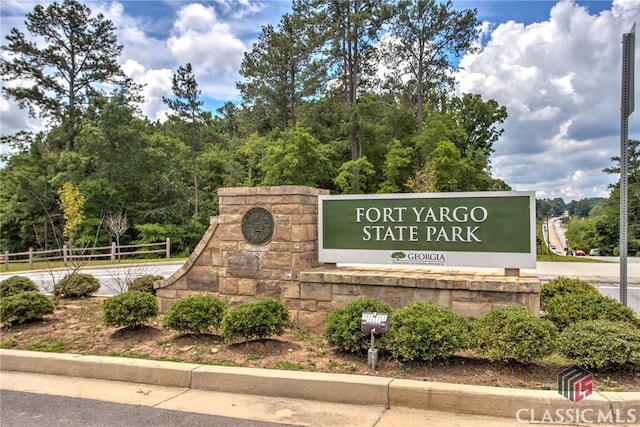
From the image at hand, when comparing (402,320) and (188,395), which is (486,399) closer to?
(402,320)

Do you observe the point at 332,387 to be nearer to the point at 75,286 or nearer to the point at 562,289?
the point at 562,289

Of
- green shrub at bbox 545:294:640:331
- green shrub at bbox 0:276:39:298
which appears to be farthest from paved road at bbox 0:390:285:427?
green shrub at bbox 0:276:39:298

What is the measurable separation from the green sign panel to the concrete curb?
2167 millimetres

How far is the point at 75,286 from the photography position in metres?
7.84

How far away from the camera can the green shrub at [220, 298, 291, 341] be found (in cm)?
470

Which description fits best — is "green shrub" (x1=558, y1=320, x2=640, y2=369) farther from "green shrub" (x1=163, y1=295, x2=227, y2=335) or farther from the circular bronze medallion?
the circular bronze medallion

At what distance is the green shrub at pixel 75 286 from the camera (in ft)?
25.2

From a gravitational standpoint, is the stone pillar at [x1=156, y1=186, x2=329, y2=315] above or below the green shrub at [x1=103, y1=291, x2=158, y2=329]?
above

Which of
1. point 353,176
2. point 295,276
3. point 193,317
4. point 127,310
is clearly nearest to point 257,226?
point 295,276

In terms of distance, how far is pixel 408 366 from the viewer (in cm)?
406

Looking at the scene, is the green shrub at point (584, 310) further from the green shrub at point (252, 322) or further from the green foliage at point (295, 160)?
the green foliage at point (295, 160)

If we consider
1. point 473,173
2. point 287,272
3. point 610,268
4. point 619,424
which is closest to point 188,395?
point 287,272

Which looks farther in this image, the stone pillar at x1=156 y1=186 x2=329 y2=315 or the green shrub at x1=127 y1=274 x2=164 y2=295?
the green shrub at x1=127 y1=274 x2=164 y2=295

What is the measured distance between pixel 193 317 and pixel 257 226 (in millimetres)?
1630
